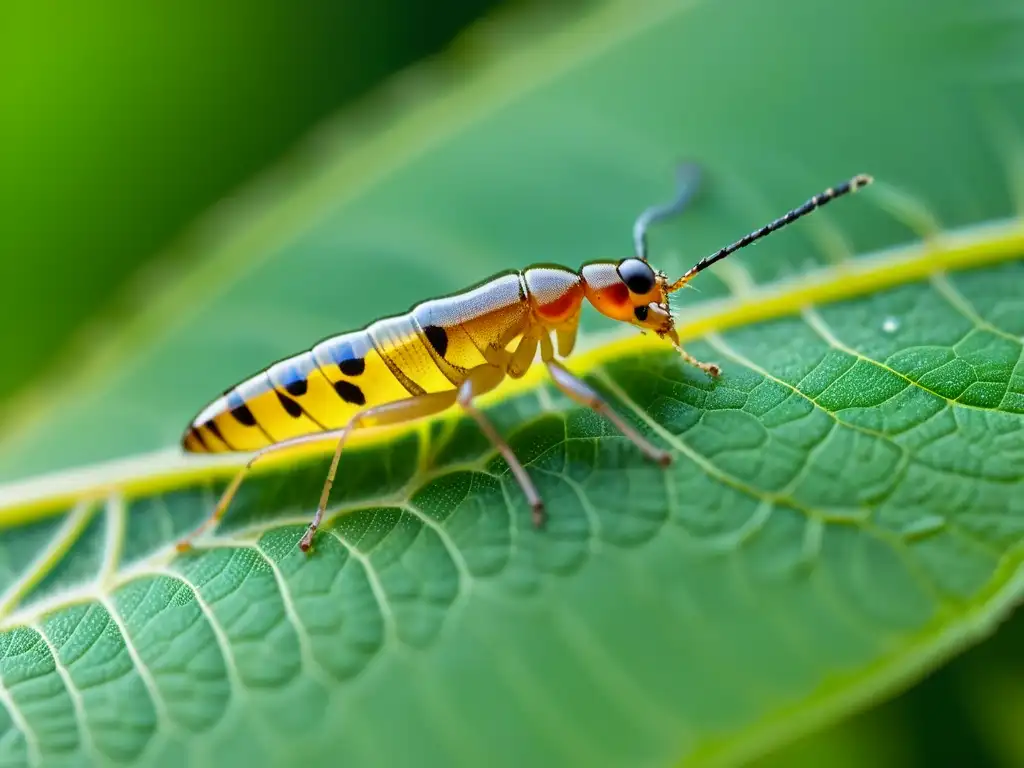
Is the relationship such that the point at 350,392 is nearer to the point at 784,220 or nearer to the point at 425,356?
the point at 425,356

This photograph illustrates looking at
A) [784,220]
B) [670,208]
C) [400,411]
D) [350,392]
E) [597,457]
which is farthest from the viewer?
[670,208]

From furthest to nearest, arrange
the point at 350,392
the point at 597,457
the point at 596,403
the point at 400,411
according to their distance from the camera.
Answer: the point at 350,392 < the point at 400,411 < the point at 596,403 < the point at 597,457

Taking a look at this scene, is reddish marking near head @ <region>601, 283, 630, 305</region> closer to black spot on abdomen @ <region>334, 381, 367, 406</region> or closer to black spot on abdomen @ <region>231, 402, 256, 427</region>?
black spot on abdomen @ <region>334, 381, 367, 406</region>

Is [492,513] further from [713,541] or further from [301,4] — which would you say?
[301,4]

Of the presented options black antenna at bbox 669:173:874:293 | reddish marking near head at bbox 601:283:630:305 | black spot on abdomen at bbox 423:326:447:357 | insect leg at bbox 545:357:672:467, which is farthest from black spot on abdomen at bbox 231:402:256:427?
black antenna at bbox 669:173:874:293

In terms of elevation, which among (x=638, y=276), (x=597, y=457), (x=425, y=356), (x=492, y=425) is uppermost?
(x=425, y=356)

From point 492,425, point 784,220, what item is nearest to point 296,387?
point 492,425
